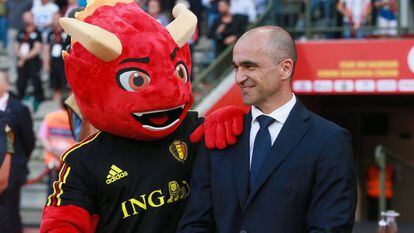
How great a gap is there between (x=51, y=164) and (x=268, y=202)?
20.6 ft

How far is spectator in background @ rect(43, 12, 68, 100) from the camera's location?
51.1 ft

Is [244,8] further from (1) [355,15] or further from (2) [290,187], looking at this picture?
(2) [290,187]

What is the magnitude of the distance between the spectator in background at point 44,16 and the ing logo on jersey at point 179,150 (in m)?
12.1

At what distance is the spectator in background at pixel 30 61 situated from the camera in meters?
16.3

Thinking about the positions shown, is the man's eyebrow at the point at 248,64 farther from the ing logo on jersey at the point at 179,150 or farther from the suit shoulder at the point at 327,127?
the ing logo on jersey at the point at 179,150

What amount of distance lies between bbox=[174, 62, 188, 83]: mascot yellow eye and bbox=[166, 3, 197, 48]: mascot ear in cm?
17

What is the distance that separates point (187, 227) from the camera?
4.39 meters

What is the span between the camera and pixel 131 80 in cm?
479

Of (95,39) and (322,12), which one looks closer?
(95,39)

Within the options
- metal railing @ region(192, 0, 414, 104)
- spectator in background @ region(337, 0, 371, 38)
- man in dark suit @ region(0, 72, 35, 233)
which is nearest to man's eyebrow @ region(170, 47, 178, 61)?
man in dark suit @ region(0, 72, 35, 233)

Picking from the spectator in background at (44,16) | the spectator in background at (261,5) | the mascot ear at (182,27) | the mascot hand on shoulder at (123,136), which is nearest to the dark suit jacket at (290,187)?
the mascot hand on shoulder at (123,136)

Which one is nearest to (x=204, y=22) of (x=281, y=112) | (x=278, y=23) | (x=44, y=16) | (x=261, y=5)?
(x=261, y=5)

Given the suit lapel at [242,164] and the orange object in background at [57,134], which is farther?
the orange object in background at [57,134]

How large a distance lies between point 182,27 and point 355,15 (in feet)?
27.5
